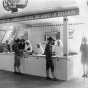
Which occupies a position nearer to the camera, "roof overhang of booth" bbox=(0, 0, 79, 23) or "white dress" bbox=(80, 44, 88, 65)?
"roof overhang of booth" bbox=(0, 0, 79, 23)

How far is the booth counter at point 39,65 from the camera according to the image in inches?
295

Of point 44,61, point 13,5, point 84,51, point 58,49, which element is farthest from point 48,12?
point 84,51

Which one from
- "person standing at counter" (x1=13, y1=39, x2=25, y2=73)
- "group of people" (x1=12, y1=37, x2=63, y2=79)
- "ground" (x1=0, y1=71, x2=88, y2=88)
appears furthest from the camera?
"person standing at counter" (x1=13, y1=39, x2=25, y2=73)

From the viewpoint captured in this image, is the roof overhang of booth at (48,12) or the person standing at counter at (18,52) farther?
the person standing at counter at (18,52)

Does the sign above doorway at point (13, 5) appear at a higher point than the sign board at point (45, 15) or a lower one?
higher

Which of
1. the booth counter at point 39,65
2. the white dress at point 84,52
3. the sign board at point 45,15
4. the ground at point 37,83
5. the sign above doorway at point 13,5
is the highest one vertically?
the sign above doorway at point 13,5

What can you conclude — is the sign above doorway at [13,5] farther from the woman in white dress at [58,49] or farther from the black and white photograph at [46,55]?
the woman in white dress at [58,49]

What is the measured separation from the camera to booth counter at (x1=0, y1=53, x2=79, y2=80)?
7.48m

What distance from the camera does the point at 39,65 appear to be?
324 inches

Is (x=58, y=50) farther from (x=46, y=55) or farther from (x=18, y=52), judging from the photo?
(x=18, y=52)

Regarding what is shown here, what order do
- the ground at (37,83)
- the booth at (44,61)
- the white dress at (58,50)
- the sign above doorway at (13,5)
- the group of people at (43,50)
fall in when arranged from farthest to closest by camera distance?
the sign above doorway at (13,5) < the white dress at (58,50) < the group of people at (43,50) < the booth at (44,61) < the ground at (37,83)

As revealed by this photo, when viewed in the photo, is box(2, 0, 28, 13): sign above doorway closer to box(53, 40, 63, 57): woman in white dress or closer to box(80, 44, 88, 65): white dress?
box(53, 40, 63, 57): woman in white dress

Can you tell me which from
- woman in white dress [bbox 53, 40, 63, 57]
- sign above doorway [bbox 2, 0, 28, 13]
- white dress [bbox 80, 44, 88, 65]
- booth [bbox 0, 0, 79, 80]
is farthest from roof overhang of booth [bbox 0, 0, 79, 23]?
white dress [bbox 80, 44, 88, 65]

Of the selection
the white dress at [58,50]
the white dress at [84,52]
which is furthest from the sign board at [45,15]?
the white dress at [84,52]
